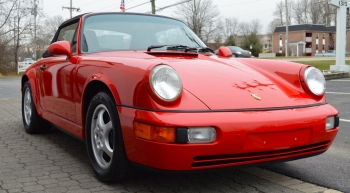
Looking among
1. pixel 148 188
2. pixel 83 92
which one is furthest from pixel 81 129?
pixel 148 188

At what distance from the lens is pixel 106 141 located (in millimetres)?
2818

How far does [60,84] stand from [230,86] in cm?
177

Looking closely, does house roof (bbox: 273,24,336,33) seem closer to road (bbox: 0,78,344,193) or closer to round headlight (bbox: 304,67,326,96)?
road (bbox: 0,78,344,193)

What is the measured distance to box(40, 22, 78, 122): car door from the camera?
342 centimetres

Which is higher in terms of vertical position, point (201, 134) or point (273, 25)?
point (273, 25)

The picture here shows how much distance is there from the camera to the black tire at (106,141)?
2.60m

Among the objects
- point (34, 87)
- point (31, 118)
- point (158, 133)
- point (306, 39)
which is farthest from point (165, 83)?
point (306, 39)

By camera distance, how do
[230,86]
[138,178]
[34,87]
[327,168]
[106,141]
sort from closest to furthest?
1. [230,86]
2. [106,141]
3. [138,178]
4. [327,168]
5. [34,87]

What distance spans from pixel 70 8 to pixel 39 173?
52.8 metres

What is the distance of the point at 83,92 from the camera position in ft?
10.1

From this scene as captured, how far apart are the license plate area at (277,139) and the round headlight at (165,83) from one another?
52 cm

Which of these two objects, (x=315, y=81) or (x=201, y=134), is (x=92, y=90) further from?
(x=315, y=81)

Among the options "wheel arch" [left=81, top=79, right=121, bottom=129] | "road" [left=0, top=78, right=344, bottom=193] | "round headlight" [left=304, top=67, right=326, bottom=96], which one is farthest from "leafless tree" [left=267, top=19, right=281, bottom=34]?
"wheel arch" [left=81, top=79, right=121, bottom=129]

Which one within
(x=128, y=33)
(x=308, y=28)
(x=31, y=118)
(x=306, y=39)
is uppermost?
(x=308, y=28)
